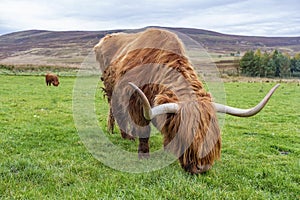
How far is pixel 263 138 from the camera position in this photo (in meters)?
8.53

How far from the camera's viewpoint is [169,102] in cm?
469

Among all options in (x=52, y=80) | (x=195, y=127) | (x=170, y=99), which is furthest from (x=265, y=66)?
(x=195, y=127)

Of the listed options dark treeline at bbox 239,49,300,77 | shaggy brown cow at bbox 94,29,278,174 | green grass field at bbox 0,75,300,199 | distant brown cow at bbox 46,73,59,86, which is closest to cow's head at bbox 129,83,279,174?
shaggy brown cow at bbox 94,29,278,174

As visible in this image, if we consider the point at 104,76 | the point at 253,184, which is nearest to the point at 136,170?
the point at 253,184

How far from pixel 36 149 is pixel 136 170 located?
240cm

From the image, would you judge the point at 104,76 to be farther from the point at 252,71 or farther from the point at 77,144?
the point at 252,71

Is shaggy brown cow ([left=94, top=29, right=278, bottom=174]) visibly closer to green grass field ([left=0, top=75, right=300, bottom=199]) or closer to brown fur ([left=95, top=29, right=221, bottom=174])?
brown fur ([left=95, top=29, right=221, bottom=174])

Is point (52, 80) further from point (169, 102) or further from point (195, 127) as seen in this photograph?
point (195, 127)

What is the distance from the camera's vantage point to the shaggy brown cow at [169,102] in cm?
438

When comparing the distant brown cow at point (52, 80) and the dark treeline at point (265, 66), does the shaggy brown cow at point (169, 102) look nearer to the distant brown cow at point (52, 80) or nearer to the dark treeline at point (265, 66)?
the distant brown cow at point (52, 80)

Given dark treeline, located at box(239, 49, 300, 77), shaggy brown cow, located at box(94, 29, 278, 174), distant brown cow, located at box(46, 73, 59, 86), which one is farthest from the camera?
dark treeline, located at box(239, 49, 300, 77)

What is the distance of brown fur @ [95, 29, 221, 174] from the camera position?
440 cm

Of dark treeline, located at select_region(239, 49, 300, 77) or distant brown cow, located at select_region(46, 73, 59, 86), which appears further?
dark treeline, located at select_region(239, 49, 300, 77)

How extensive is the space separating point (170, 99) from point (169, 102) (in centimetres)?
6
